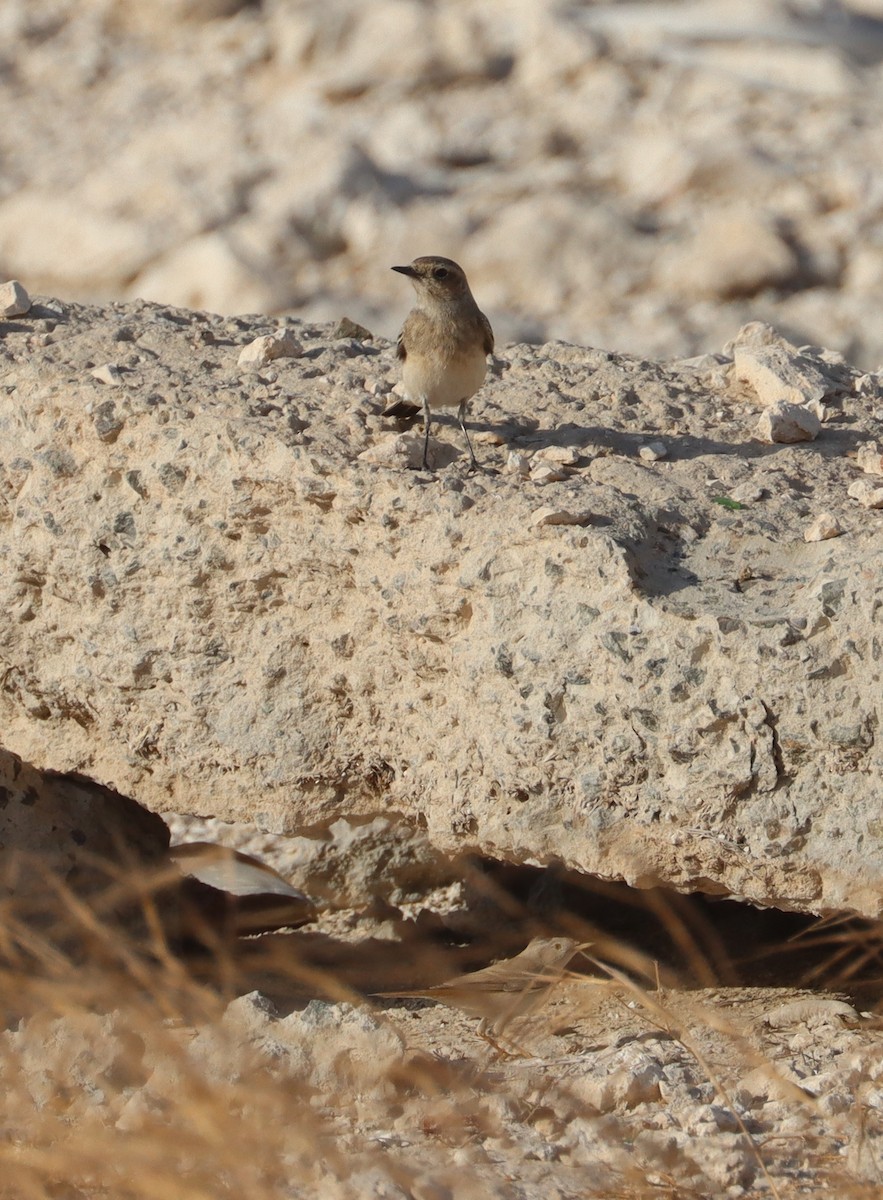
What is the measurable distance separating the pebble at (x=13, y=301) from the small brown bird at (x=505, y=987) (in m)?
2.40

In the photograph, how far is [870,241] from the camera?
10.9 m

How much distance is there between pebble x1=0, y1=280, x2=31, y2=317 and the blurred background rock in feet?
17.7

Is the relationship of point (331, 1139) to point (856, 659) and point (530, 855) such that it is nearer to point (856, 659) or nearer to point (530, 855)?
point (530, 855)

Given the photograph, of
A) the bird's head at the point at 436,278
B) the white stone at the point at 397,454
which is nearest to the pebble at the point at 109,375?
the white stone at the point at 397,454

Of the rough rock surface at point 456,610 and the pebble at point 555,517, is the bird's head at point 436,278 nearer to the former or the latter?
the rough rock surface at point 456,610

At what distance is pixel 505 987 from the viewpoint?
14.5ft

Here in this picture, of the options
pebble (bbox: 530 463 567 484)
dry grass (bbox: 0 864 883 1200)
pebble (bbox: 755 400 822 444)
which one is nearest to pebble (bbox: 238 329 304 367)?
pebble (bbox: 530 463 567 484)

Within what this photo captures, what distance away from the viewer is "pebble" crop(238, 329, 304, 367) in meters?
4.78

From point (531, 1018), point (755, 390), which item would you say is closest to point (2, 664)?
point (531, 1018)

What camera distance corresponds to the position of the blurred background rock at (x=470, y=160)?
10602 mm

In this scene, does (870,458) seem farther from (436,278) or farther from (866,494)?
(436,278)

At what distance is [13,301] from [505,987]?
102 inches

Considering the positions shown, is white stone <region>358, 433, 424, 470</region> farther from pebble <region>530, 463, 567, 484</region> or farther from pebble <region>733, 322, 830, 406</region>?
pebble <region>733, 322, 830, 406</region>

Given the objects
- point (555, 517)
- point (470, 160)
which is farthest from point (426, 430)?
point (470, 160)
